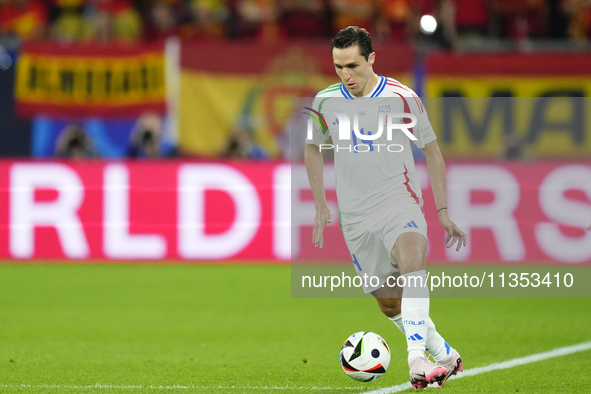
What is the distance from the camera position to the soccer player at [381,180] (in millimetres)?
5215

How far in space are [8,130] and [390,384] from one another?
9313mm

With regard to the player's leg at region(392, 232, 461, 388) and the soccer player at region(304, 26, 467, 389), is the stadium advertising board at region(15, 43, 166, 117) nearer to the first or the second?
the soccer player at region(304, 26, 467, 389)

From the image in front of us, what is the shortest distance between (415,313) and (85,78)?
9.26m

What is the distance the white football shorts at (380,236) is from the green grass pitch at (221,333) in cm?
71

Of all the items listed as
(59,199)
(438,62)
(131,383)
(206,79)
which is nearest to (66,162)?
(59,199)

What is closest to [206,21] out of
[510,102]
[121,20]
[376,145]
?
[121,20]

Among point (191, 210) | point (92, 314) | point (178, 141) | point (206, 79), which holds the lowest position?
point (92, 314)

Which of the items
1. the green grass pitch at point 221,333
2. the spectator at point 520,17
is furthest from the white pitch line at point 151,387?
the spectator at point 520,17

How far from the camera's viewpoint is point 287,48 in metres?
13.3

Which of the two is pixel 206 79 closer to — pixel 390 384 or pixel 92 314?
pixel 92 314

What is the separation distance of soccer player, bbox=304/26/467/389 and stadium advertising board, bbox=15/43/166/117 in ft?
26.9

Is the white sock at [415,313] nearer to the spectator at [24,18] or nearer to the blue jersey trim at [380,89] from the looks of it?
the blue jersey trim at [380,89]

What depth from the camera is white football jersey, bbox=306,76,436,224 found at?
5328 millimetres

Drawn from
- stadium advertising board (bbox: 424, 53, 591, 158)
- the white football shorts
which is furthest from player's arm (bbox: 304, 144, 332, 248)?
stadium advertising board (bbox: 424, 53, 591, 158)
